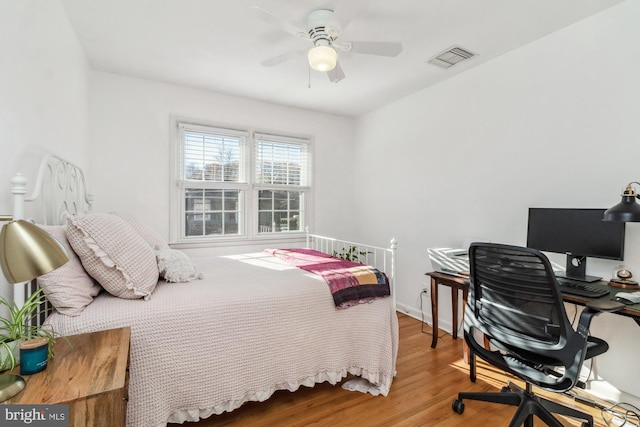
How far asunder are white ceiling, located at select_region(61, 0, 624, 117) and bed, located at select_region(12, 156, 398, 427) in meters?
1.08

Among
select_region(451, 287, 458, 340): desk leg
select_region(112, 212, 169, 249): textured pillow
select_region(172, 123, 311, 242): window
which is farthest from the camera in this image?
select_region(172, 123, 311, 242): window

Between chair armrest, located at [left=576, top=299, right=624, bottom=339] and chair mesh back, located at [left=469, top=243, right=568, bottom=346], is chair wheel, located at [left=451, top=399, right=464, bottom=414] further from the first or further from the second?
chair armrest, located at [left=576, top=299, right=624, bottom=339]

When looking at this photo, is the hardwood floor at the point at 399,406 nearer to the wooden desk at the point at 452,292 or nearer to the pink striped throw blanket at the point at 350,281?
the wooden desk at the point at 452,292

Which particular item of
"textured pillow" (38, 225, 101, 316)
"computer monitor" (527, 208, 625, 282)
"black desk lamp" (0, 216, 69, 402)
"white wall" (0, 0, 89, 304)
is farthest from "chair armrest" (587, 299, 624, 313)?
"white wall" (0, 0, 89, 304)

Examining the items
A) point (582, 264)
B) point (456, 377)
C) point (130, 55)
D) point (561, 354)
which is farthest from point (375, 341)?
point (130, 55)

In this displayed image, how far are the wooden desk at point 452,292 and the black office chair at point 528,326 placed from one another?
1.93 feet

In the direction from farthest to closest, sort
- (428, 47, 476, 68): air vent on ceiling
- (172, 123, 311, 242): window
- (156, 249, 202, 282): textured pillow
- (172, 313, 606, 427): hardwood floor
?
1. (172, 123, 311, 242): window
2. (428, 47, 476, 68): air vent on ceiling
3. (156, 249, 202, 282): textured pillow
4. (172, 313, 606, 427): hardwood floor

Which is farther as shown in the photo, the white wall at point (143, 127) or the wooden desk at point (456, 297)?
the white wall at point (143, 127)

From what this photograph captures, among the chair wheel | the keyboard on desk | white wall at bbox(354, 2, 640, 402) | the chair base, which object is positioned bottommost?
the chair wheel

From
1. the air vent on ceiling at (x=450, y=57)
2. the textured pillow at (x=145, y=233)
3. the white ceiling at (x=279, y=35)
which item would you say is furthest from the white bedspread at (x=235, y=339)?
the air vent on ceiling at (x=450, y=57)

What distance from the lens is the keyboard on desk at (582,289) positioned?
1661 mm

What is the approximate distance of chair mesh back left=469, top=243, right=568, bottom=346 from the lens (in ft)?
4.65

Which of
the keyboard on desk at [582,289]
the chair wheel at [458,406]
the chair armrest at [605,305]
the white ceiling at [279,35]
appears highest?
Answer: the white ceiling at [279,35]

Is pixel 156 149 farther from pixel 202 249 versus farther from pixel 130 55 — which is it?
pixel 202 249
